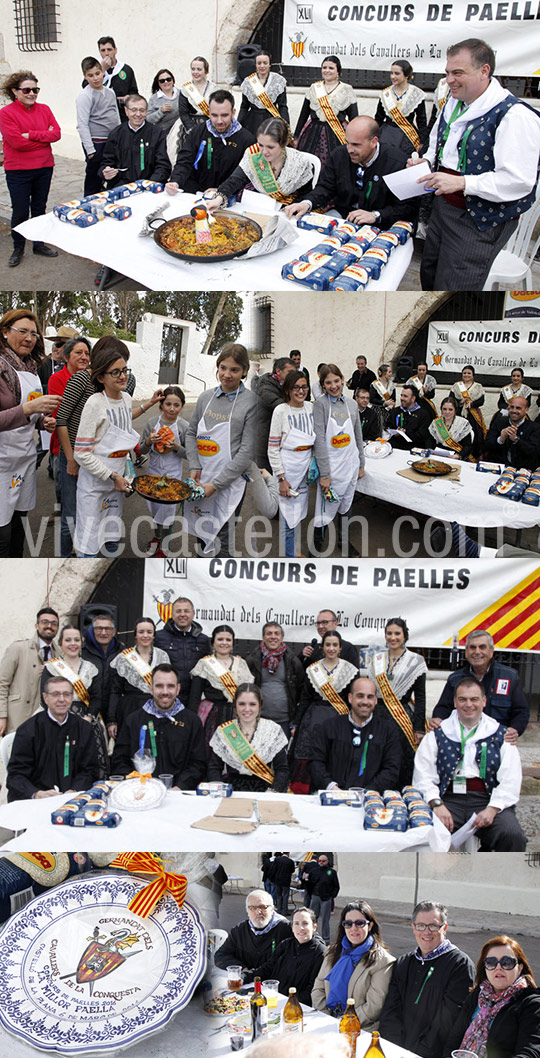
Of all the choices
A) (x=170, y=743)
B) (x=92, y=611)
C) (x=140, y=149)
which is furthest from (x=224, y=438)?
(x=140, y=149)

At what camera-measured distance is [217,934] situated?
321cm

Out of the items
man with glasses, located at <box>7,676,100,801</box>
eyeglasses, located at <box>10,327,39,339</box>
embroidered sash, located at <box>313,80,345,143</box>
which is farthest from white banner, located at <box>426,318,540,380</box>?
man with glasses, located at <box>7,676,100,801</box>

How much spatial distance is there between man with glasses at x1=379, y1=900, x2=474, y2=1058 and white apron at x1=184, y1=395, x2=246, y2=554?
2.21 metres

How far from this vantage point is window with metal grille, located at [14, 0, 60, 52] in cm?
915

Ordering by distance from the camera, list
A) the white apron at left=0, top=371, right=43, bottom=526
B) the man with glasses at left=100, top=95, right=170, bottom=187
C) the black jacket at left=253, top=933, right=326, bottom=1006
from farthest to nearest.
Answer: the man with glasses at left=100, top=95, right=170, bottom=187 < the white apron at left=0, top=371, right=43, bottom=526 < the black jacket at left=253, top=933, right=326, bottom=1006

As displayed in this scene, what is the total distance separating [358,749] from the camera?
13.7 ft

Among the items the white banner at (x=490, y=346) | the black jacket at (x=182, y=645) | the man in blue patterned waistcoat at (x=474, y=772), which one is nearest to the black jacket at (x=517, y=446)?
the white banner at (x=490, y=346)

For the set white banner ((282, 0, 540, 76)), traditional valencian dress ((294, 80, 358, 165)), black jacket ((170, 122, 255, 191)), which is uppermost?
white banner ((282, 0, 540, 76))

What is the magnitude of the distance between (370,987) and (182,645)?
2134 millimetres

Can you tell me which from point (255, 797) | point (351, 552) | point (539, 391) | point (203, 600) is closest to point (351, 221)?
point (539, 391)

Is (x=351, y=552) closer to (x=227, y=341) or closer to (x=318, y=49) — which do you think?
Answer: (x=227, y=341)

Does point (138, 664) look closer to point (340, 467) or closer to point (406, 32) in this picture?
point (340, 467)

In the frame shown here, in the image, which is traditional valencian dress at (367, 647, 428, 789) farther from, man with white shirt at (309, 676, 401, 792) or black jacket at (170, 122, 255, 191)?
black jacket at (170, 122, 255, 191)

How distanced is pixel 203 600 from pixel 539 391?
6.70ft
